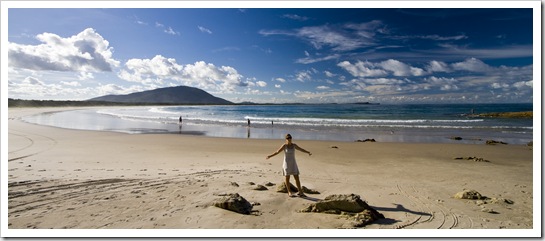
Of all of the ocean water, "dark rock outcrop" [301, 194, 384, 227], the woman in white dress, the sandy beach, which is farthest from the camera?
the ocean water

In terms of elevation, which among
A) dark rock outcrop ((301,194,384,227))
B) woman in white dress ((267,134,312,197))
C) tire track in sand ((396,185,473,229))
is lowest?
tire track in sand ((396,185,473,229))

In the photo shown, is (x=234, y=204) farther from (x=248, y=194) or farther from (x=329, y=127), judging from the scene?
(x=329, y=127)

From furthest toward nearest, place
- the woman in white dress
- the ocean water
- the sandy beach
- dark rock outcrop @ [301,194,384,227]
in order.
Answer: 1. the ocean water
2. the woman in white dress
3. dark rock outcrop @ [301,194,384,227]
4. the sandy beach

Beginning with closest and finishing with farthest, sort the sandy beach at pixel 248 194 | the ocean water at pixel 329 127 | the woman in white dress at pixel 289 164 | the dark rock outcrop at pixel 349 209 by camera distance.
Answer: the sandy beach at pixel 248 194 < the dark rock outcrop at pixel 349 209 < the woman in white dress at pixel 289 164 < the ocean water at pixel 329 127

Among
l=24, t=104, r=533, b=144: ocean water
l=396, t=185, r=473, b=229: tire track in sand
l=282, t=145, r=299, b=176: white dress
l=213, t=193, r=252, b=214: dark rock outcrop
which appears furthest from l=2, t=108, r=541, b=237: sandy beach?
l=24, t=104, r=533, b=144: ocean water

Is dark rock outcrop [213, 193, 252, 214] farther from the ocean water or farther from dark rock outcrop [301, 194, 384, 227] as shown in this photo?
the ocean water

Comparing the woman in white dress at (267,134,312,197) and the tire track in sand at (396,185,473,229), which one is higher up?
the woman in white dress at (267,134,312,197)

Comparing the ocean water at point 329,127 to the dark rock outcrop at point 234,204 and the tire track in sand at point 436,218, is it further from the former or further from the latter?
the dark rock outcrop at point 234,204

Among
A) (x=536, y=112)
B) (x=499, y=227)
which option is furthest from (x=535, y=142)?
(x=499, y=227)

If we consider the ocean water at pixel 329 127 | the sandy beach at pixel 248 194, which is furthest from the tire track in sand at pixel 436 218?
the ocean water at pixel 329 127

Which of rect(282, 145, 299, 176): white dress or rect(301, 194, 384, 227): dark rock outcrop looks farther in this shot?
rect(282, 145, 299, 176): white dress

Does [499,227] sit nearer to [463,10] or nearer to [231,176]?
[463,10]

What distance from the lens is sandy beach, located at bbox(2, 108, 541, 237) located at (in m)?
5.18

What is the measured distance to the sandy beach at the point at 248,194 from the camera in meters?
5.18
